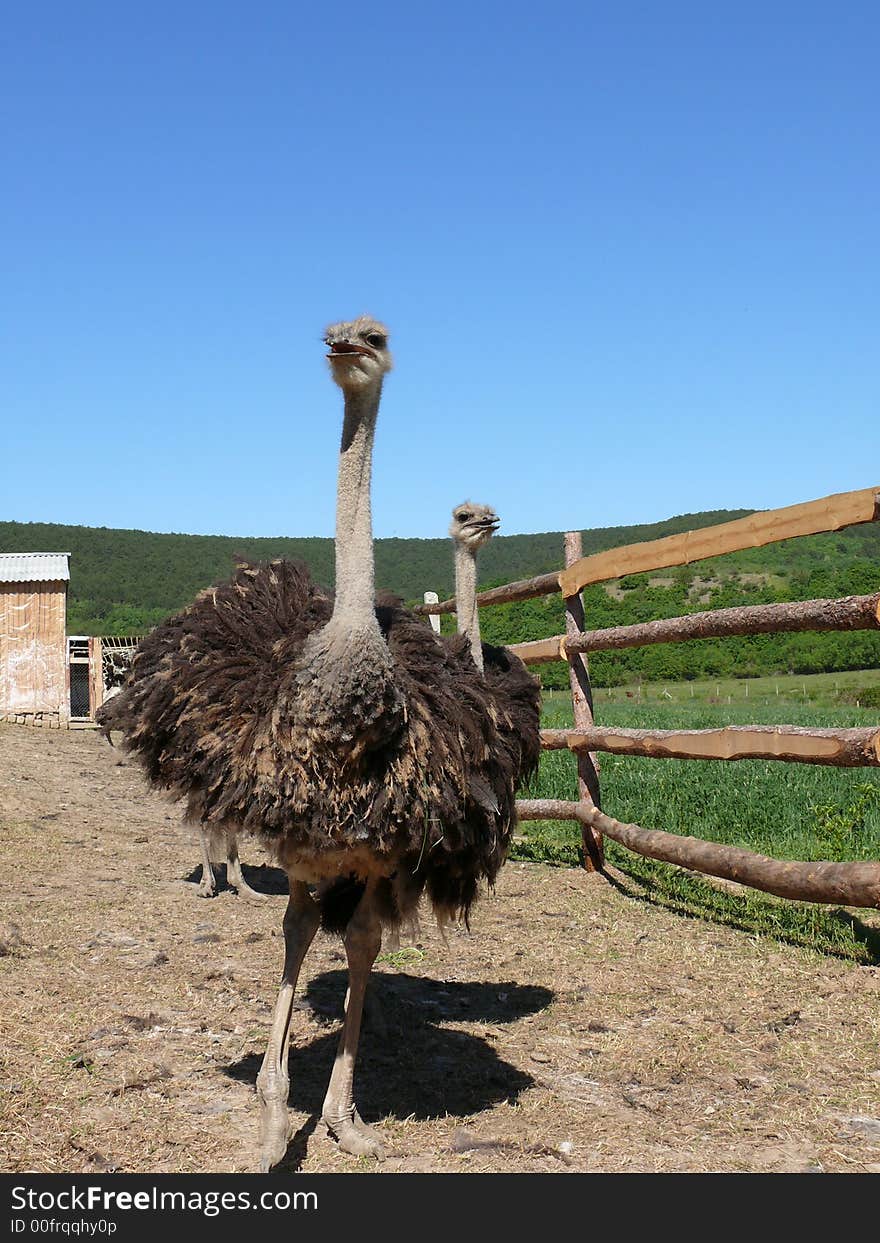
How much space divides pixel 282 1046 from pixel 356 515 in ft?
5.39

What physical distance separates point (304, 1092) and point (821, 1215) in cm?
176

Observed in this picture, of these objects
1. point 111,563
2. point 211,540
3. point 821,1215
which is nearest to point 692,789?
point 821,1215

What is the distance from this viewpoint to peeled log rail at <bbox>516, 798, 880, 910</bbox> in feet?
15.8

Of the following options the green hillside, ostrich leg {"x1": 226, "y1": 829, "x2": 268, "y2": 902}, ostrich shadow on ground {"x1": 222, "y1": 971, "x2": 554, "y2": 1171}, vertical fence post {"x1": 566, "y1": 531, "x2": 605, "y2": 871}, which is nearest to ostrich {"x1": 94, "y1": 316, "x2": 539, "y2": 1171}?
ostrich shadow on ground {"x1": 222, "y1": 971, "x2": 554, "y2": 1171}

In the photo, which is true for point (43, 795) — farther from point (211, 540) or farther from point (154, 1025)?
point (211, 540)

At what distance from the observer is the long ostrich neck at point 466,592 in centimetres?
498

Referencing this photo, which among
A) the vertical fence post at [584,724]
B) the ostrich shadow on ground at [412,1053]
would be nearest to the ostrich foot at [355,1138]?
the ostrich shadow on ground at [412,1053]

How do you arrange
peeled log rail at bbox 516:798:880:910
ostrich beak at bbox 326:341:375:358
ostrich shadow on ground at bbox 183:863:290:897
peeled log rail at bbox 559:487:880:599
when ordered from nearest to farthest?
1. ostrich beak at bbox 326:341:375:358
2. peeled log rail at bbox 516:798:880:910
3. peeled log rail at bbox 559:487:880:599
4. ostrich shadow on ground at bbox 183:863:290:897

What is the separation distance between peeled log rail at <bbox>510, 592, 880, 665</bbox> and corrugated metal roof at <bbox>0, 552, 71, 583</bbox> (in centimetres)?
1460

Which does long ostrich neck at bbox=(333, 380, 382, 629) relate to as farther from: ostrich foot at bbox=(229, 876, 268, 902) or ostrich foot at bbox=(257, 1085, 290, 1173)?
ostrich foot at bbox=(229, 876, 268, 902)

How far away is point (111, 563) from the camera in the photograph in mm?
73188

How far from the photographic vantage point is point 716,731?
19.5ft

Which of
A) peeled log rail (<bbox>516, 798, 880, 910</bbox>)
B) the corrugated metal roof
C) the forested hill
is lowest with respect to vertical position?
peeled log rail (<bbox>516, 798, 880, 910</bbox>)

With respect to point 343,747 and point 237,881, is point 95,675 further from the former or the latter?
point 343,747
